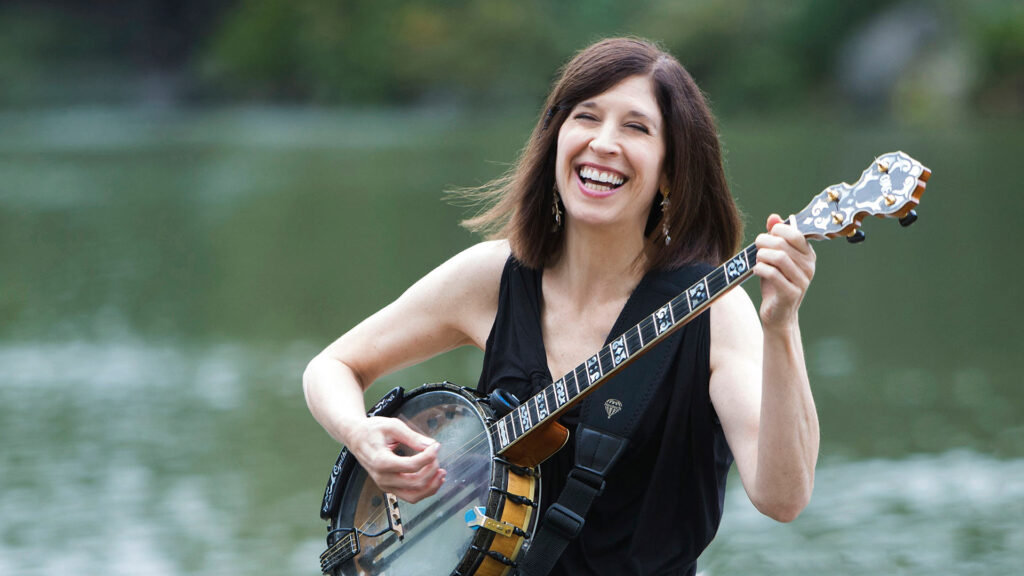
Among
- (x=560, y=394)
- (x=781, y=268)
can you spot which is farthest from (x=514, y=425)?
(x=781, y=268)

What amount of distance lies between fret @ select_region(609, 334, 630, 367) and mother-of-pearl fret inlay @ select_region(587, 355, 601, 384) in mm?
37

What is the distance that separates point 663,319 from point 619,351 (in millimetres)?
137

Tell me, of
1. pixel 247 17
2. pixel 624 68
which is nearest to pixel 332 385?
pixel 624 68

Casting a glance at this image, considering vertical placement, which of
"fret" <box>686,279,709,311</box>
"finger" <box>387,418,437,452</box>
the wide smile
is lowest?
"fret" <box>686,279,709,311</box>

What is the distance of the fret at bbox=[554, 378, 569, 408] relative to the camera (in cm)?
271

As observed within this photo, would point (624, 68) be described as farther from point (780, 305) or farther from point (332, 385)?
point (332, 385)

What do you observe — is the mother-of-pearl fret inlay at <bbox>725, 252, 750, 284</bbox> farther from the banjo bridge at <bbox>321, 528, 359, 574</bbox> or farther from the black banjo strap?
the banjo bridge at <bbox>321, 528, 359, 574</bbox>

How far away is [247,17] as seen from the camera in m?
67.9

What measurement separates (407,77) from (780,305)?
57442mm

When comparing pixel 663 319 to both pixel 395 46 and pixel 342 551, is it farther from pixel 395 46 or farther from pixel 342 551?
pixel 395 46

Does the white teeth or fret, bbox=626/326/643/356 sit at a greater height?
the white teeth

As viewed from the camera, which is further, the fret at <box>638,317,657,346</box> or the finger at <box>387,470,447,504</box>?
the finger at <box>387,470,447,504</box>

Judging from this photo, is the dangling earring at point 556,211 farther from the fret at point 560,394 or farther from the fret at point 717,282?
the fret at point 717,282

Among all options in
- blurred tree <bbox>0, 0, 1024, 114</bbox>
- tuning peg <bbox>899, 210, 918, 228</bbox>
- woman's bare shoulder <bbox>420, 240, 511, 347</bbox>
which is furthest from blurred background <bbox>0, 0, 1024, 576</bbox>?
blurred tree <bbox>0, 0, 1024, 114</bbox>
